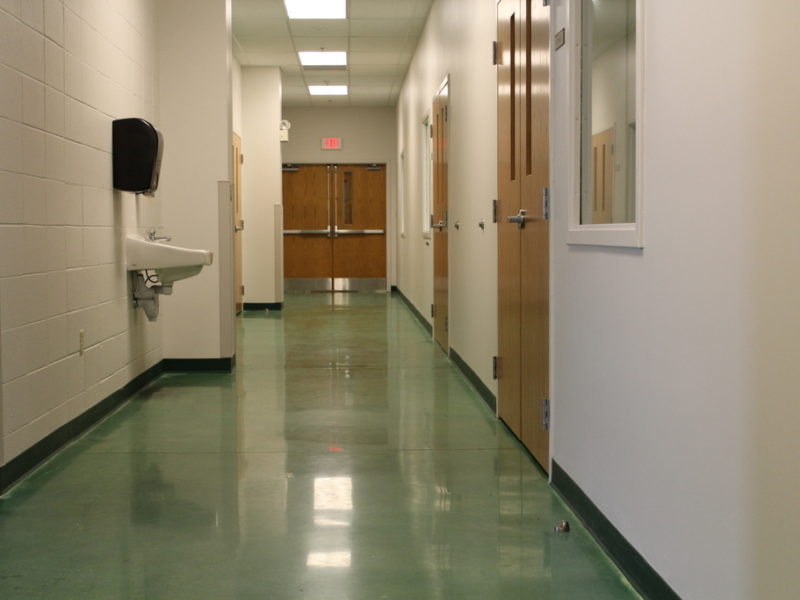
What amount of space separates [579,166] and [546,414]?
982 mm

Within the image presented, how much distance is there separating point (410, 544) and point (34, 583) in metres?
1.05

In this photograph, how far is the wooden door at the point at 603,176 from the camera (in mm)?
2859

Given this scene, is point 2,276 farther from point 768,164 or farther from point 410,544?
point 768,164

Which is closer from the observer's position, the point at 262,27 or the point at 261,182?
the point at 262,27

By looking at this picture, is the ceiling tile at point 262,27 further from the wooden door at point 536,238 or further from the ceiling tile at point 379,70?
the wooden door at point 536,238

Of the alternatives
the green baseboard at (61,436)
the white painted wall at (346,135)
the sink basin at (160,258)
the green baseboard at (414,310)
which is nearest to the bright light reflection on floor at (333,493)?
the green baseboard at (61,436)

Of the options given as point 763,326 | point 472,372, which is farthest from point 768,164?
point 472,372

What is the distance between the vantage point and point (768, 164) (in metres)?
1.67

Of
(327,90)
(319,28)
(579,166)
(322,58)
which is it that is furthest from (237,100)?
(579,166)

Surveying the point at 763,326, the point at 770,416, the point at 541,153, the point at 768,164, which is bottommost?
the point at 770,416

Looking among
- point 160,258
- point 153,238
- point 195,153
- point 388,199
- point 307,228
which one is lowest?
point 160,258

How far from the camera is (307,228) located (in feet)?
48.6

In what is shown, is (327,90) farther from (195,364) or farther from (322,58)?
(195,364)

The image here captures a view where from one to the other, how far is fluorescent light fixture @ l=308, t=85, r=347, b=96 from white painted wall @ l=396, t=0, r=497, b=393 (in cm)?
427
